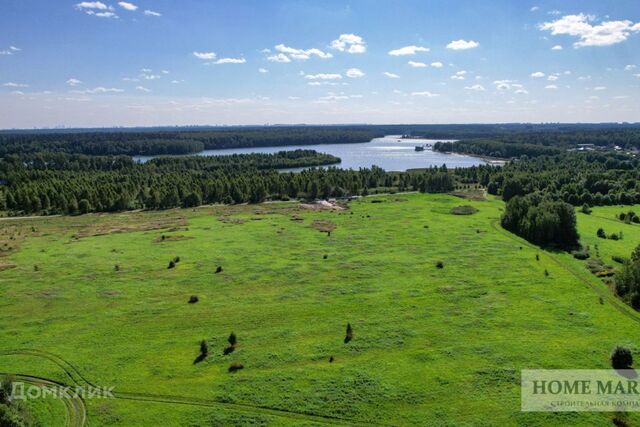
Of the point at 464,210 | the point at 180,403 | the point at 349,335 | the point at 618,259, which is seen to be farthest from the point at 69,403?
the point at 464,210

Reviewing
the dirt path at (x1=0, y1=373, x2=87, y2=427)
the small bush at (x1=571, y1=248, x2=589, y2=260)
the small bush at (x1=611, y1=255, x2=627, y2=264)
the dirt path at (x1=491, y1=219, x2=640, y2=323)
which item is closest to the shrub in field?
the dirt path at (x1=0, y1=373, x2=87, y2=427)

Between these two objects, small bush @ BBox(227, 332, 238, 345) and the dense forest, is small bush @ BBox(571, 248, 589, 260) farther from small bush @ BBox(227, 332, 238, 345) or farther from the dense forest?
the dense forest

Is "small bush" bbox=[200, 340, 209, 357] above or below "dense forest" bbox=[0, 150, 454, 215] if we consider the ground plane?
below

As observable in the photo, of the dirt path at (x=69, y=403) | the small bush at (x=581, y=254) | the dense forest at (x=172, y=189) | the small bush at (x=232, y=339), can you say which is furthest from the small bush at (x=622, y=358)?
the dense forest at (x=172, y=189)

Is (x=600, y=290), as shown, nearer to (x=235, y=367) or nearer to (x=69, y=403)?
(x=235, y=367)

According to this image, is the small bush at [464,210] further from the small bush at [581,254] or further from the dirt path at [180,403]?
the dirt path at [180,403]

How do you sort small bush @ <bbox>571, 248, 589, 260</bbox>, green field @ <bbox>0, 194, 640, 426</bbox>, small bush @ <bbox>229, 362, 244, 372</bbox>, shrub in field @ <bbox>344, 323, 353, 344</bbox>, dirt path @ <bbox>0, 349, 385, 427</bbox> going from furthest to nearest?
small bush @ <bbox>571, 248, 589, 260</bbox>
shrub in field @ <bbox>344, 323, 353, 344</bbox>
small bush @ <bbox>229, 362, 244, 372</bbox>
green field @ <bbox>0, 194, 640, 426</bbox>
dirt path @ <bbox>0, 349, 385, 427</bbox>
